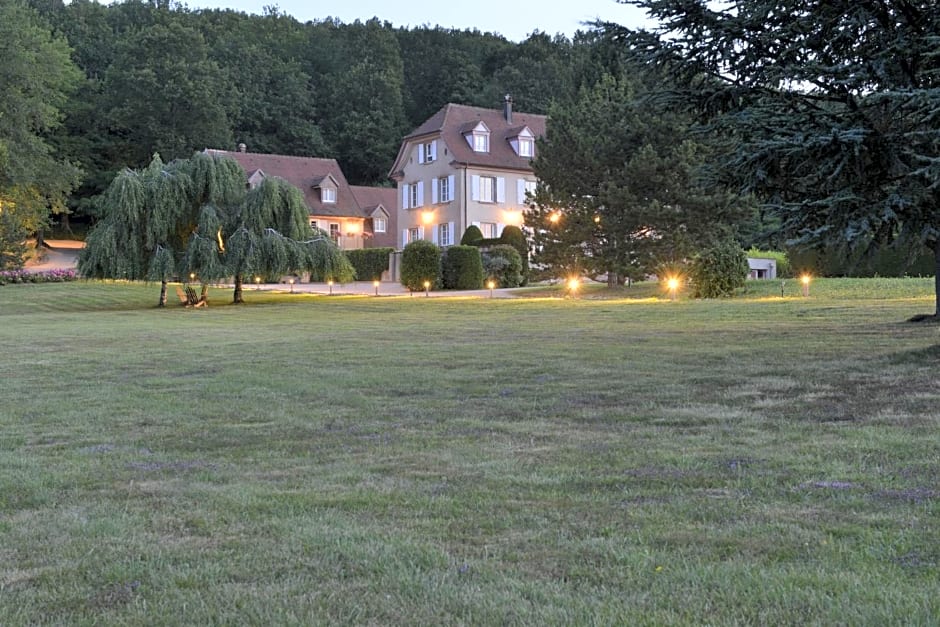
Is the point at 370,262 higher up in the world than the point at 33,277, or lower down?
higher up

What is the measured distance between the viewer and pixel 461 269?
107 ft

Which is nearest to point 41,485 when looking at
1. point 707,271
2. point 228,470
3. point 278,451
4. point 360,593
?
point 228,470

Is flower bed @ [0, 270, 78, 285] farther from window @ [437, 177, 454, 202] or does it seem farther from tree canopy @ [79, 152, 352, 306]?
window @ [437, 177, 454, 202]

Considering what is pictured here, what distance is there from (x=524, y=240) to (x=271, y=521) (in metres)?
32.3

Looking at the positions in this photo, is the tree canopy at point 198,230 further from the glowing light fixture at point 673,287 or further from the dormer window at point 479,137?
the dormer window at point 479,137

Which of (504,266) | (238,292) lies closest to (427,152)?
(504,266)

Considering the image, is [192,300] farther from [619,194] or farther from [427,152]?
[427,152]

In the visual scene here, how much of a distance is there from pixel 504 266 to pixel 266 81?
44.2 m

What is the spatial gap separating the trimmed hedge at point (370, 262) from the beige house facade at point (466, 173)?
3.14m

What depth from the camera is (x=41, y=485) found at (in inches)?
195

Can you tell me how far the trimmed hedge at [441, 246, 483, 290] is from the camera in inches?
1282

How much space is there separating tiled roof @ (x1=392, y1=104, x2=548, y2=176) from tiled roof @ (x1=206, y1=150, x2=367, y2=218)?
24.7 ft

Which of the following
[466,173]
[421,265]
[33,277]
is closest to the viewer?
[421,265]

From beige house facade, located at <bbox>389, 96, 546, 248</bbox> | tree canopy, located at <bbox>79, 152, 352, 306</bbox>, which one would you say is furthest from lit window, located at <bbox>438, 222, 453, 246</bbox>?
tree canopy, located at <bbox>79, 152, 352, 306</bbox>
